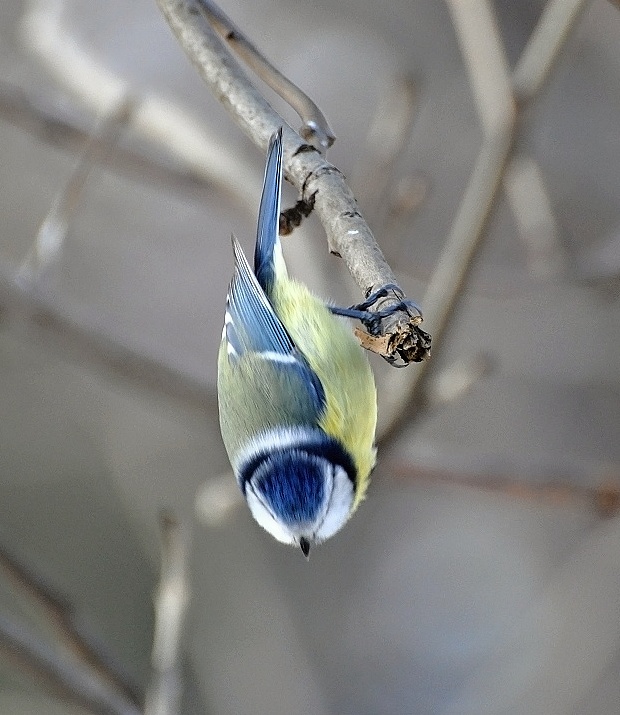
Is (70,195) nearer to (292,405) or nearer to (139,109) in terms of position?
(139,109)

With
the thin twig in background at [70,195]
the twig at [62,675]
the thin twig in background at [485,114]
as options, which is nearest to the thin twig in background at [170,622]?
the twig at [62,675]

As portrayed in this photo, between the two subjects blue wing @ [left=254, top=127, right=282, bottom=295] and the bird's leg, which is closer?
the bird's leg

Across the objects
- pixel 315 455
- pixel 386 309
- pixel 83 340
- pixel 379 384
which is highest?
pixel 379 384

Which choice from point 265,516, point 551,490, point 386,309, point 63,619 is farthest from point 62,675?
point 551,490

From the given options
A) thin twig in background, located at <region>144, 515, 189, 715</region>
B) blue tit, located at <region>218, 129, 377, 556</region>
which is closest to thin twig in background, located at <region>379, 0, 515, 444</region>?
blue tit, located at <region>218, 129, 377, 556</region>

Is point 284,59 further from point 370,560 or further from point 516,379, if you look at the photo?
point 370,560

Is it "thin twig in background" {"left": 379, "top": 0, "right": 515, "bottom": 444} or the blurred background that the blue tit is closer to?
"thin twig in background" {"left": 379, "top": 0, "right": 515, "bottom": 444}
